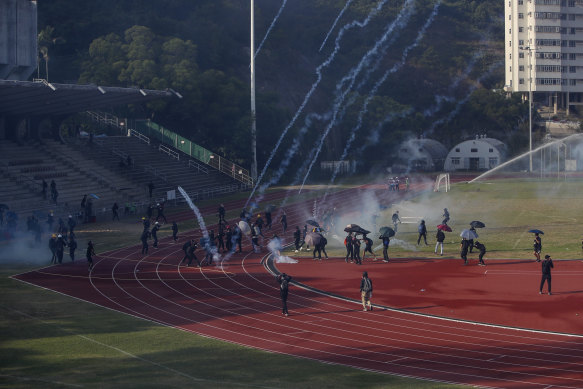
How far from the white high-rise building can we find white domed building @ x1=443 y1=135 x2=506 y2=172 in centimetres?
2647

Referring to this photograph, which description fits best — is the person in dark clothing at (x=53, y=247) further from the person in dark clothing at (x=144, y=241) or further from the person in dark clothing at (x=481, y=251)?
the person in dark clothing at (x=481, y=251)

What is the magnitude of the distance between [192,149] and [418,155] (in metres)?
30.1

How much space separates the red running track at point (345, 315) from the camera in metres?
19.2

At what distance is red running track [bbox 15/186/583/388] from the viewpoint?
63.1 feet

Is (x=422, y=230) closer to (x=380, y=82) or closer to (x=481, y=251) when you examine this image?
(x=481, y=251)


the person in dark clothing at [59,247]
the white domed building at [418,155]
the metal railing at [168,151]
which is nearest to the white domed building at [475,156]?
the white domed building at [418,155]

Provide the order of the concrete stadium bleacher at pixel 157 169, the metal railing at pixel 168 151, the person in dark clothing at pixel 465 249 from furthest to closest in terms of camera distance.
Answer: the metal railing at pixel 168 151 < the concrete stadium bleacher at pixel 157 169 < the person in dark clothing at pixel 465 249

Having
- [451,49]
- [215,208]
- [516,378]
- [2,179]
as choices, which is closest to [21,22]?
[2,179]

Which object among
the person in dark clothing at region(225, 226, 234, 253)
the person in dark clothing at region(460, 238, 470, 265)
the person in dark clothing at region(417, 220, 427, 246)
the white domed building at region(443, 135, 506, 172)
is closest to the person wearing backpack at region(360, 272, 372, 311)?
the person in dark clothing at region(460, 238, 470, 265)

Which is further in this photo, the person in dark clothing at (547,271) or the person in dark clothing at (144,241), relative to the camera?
the person in dark clothing at (144,241)

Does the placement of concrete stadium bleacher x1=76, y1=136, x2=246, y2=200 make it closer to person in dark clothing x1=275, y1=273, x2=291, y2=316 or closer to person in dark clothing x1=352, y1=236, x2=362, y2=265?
person in dark clothing x1=352, y1=236, x2=362, y2=265

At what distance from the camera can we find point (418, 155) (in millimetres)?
86875

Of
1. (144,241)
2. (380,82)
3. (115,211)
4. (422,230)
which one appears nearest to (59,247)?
(144,241)

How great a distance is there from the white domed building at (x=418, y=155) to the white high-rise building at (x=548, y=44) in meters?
28.9
